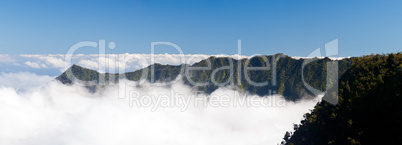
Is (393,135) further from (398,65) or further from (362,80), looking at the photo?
(398,65)

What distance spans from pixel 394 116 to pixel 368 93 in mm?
16426


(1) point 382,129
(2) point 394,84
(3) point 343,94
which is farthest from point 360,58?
(1) point 382,129

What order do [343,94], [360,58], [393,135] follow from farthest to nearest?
1. [360,58]
2. [343,94]
3. [393,135]

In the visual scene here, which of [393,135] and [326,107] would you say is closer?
[393,135]

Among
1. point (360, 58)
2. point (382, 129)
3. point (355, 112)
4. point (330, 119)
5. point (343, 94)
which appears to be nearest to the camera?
point (382, 129)

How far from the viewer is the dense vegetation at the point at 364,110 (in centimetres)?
6175

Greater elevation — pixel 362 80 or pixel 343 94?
pixel 362 80

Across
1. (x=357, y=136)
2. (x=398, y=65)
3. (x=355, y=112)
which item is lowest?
(x=357, y=136)

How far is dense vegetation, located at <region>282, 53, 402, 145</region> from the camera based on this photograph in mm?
61750

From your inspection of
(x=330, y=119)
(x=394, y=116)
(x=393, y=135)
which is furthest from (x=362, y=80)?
(x=393, y=135)

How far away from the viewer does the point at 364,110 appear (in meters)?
70.4

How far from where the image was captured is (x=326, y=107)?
87.8 m

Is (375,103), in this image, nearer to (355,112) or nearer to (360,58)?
(355,112)

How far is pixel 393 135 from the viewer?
56812mm
